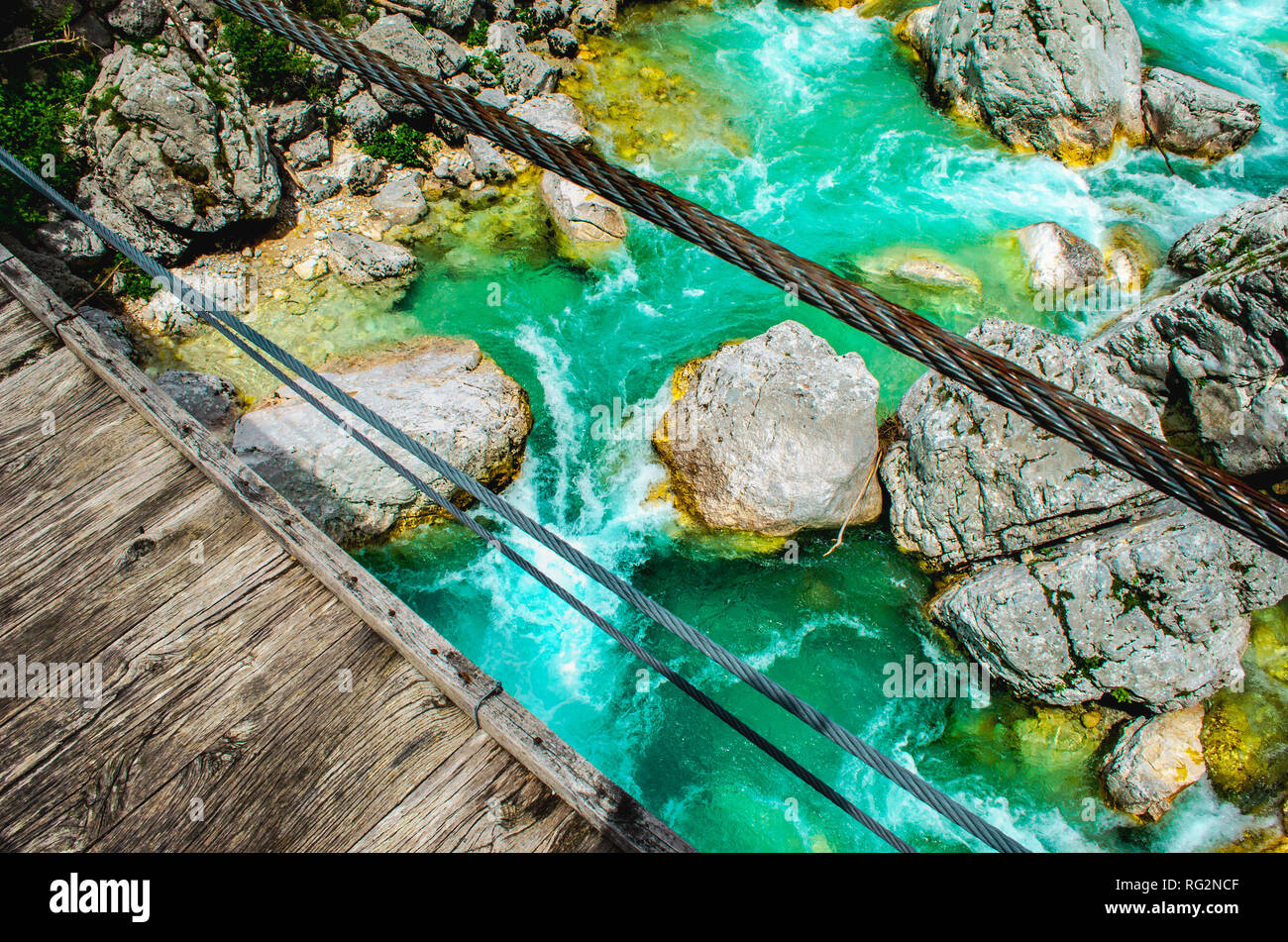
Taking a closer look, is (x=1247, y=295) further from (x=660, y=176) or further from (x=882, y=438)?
(x=660, y=176)

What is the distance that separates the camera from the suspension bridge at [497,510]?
60.7 inches

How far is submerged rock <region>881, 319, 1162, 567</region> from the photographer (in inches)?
285

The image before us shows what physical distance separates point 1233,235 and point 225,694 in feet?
42.9

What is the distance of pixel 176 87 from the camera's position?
9.30 metres

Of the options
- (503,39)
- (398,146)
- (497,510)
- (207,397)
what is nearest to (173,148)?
(398,146)

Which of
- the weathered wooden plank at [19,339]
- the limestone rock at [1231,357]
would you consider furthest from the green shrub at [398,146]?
the limestone rock at [1231,357]

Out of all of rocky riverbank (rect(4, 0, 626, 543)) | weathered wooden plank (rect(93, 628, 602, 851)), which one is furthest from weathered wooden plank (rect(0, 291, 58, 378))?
rocky riverbank (rect(4, 0, 626, 543))

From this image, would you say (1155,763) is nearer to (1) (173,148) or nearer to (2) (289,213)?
(2) (289,213)

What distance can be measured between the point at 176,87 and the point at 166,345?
3522 mm

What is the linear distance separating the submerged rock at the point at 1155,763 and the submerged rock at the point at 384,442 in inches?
281

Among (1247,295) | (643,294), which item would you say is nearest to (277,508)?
(643,294)

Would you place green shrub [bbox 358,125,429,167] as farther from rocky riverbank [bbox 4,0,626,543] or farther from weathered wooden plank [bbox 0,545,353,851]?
weathered wooden plank [bbox 0,545,353,851]

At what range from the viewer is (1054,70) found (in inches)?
474

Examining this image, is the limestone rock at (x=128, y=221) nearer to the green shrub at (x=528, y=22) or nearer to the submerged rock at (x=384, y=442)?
the submerged rock at (x=384, y=442)
